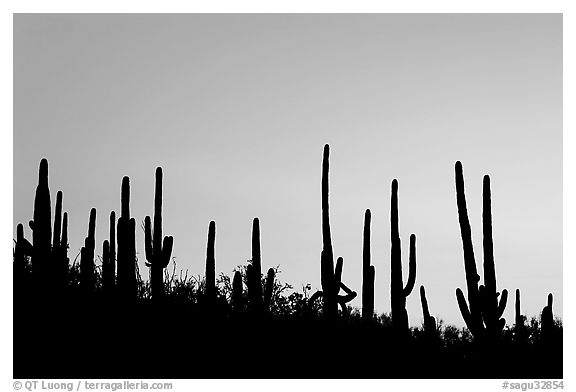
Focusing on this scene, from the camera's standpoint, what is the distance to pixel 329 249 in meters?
20.7

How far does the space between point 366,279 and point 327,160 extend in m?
3.17

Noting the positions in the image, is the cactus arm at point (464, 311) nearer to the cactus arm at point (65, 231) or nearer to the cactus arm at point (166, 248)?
the cactus arm at point (166, 248)

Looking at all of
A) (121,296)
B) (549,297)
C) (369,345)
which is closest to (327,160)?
(369,345)

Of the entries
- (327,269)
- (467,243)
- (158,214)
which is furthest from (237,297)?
(467,243)

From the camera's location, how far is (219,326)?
725 inches

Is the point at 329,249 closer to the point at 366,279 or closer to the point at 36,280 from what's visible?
the point at 366,279

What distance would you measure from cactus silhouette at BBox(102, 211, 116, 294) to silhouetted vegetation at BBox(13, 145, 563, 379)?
0.10 feet

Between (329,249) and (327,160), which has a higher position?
(327,160)

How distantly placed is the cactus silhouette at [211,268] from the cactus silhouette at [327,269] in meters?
2.50

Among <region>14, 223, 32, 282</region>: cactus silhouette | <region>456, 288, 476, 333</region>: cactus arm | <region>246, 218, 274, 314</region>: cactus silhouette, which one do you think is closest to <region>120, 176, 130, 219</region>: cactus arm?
<region>14, 223, 32, 282</region>: cactus silhouette

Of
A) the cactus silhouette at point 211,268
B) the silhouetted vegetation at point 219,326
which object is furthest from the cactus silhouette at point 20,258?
the cactus silhouette at point 211,268

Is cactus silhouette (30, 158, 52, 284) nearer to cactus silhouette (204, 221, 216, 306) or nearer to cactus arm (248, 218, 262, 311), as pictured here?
cactus silhouette (204, 221, 216, 306)

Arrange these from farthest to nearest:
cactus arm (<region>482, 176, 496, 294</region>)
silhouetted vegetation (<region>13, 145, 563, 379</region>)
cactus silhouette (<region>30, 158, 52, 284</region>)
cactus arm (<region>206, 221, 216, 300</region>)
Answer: cactus arm (<region>206, 221, 216, 300</region>) → cactus arm (<region>482, 176, 496, 294</region>) → cactus silhouette (<region>30, 158, 52, 284</region>) → silhouetted vegetation (<region>13, 145, 563, 379</region>)

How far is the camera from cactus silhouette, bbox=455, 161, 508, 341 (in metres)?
18.1
